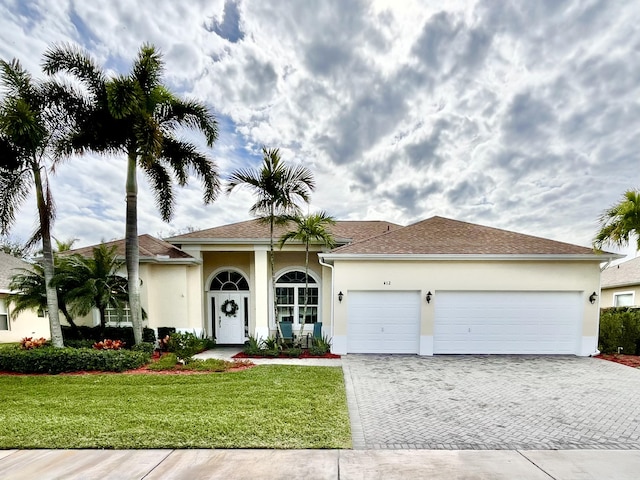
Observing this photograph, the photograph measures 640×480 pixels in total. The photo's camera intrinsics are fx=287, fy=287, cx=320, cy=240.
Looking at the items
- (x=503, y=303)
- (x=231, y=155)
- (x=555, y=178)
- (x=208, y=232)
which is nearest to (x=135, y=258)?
(x=208, y=232)

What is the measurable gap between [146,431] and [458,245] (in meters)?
10.2

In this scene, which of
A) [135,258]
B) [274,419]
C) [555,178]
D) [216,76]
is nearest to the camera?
[274,419]

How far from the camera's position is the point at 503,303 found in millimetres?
10164

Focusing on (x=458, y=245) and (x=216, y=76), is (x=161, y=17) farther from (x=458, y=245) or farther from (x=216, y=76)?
(x=458, y=245)

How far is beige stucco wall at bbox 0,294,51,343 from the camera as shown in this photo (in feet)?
48.9

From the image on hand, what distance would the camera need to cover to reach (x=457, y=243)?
10.6 meters

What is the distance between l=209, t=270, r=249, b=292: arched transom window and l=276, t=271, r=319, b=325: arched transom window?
1.60 meters

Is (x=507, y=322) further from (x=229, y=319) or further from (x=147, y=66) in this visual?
(x=147, y=66)

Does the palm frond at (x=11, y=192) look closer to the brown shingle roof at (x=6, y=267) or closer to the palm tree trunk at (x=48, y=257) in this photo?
the palm tree trunk at (x=48, y=257)

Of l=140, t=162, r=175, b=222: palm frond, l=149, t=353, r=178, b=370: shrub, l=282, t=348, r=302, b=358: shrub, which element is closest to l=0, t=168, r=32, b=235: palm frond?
l=140, t=162, r=175, b=222: palm frond

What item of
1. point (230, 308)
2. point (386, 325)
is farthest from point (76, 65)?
point (386, 325)

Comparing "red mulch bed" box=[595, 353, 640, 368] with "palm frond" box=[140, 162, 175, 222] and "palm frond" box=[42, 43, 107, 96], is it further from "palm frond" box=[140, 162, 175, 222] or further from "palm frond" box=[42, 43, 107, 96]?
"palm frond" box=[42, 43, 107, 96]

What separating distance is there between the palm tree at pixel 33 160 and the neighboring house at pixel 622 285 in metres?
23.4

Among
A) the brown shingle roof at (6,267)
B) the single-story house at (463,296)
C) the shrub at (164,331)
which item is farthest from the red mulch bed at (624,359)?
the brown shingle roof at (6,267)
